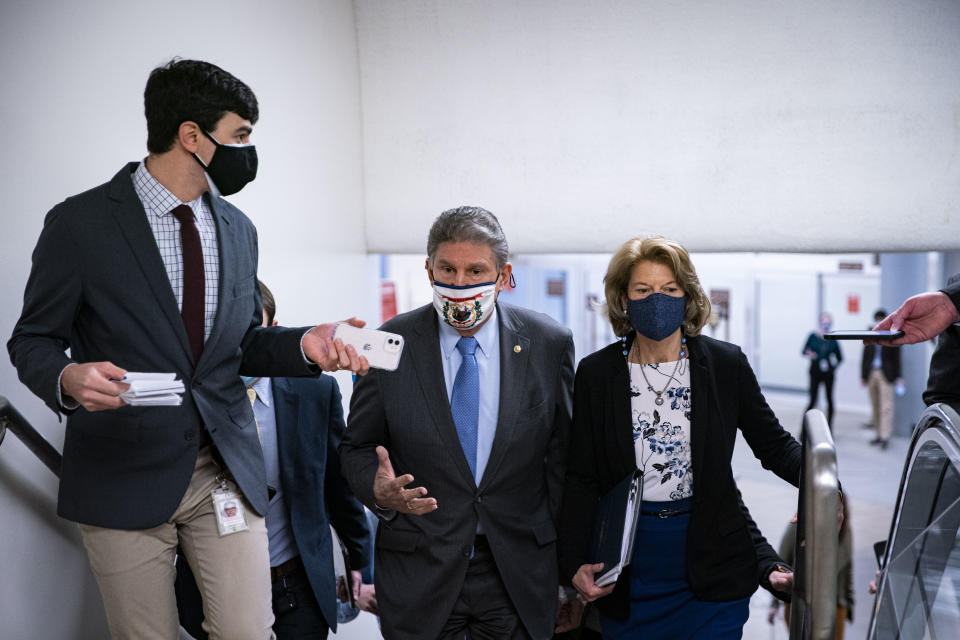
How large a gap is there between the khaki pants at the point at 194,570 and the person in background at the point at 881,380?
33.3ft

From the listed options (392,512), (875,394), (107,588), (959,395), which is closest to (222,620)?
(107,588)

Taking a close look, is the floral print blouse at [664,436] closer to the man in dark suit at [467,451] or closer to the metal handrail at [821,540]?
the man in dark suit at [467,451]

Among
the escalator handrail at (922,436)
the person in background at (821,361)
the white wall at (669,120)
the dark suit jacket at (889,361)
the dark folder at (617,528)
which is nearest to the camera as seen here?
the escalator handrail at (922,436)

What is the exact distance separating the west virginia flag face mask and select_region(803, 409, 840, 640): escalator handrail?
3.94 ft

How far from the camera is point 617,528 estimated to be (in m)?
2.54

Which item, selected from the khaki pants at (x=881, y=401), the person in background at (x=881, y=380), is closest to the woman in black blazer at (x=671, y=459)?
the person in background at (x=881, y=380)

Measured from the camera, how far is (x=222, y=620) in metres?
2.27

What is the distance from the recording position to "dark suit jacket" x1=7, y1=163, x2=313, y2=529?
2.04 m

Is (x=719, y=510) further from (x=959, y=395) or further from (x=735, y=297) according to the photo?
(x=735, y=297)

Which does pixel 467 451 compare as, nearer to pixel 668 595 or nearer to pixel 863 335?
pixel 668 595

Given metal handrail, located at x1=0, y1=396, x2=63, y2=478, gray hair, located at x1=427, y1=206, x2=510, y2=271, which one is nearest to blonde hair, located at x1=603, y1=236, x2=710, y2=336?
gray hair, located at x1=427, y1=206, x2=510, y2=271

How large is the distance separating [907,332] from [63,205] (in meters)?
2.75

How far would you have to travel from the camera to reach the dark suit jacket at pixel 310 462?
3.00 m

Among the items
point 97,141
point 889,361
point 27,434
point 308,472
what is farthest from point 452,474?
point 889,361
